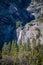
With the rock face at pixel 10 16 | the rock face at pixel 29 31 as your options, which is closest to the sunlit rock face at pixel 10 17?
the rock face at pixel 10 16

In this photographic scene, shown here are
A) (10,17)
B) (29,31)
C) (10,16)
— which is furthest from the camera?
(10,16)

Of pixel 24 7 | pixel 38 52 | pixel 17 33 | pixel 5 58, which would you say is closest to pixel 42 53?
pixel 38 52

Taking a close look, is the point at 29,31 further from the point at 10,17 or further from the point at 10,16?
the point at 10,16

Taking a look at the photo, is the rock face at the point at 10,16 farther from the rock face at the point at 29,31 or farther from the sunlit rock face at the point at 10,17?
the rock face at the point at 29,31

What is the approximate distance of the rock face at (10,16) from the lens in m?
117

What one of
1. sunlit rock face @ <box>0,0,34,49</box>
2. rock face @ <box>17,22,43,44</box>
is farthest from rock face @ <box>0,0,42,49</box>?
rock face @ <box>17,22,43,44</box>

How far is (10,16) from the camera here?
4941 inches

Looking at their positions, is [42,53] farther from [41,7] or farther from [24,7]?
[24,7]

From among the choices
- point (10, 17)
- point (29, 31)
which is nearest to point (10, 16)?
point (10, 17)

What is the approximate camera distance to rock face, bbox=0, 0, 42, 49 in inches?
4593

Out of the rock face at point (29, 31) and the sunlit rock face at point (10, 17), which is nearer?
the rock face at point (29, 31)

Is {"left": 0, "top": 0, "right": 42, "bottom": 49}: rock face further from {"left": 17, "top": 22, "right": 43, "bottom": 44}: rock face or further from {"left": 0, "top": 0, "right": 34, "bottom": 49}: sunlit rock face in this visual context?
{"left": 17, "top": 22, "right": 43, "bottom": 44}: rock face

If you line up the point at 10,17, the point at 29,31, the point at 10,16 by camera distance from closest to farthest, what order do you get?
1. the point at 29,31
2. the point at 10,17
3. the point at 10,16

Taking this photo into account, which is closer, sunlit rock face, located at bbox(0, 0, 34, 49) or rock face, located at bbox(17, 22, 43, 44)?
rock face, located at bbox(17, 22, 43, 44)
